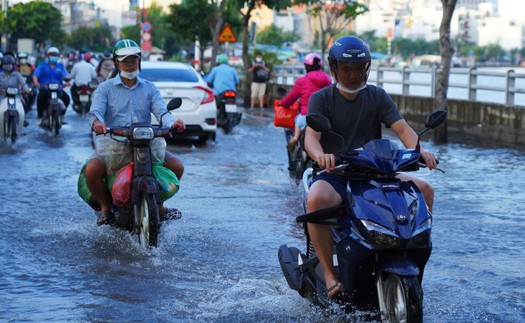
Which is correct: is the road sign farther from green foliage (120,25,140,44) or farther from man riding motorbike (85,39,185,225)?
green foliage (120,25,140,44)

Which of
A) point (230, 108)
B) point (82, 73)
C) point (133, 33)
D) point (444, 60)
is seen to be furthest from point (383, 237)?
point (133, 33)

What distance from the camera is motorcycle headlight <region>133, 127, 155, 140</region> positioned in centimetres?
837

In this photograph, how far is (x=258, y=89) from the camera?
32.4 metres

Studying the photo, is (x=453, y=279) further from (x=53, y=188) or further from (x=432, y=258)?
(x=53, y=188)

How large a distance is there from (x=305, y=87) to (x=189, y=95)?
21.8 feet

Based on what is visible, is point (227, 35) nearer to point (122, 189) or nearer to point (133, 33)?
point (122, 189)

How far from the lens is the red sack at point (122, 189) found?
27.7 feet

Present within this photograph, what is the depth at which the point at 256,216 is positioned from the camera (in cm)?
1048

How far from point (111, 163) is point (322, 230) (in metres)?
3.14

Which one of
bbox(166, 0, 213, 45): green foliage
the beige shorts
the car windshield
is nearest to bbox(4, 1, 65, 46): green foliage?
bbox(166, 0, 213, 45): green foliage

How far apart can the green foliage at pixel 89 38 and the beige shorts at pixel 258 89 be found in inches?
4793

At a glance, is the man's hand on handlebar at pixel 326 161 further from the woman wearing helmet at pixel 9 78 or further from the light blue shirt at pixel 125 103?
the woman wearing helmet at pixel 9 78

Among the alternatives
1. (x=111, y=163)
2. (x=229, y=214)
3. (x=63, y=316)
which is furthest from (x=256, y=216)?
(x=63, y=316)

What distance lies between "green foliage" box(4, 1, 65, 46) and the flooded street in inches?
4512
